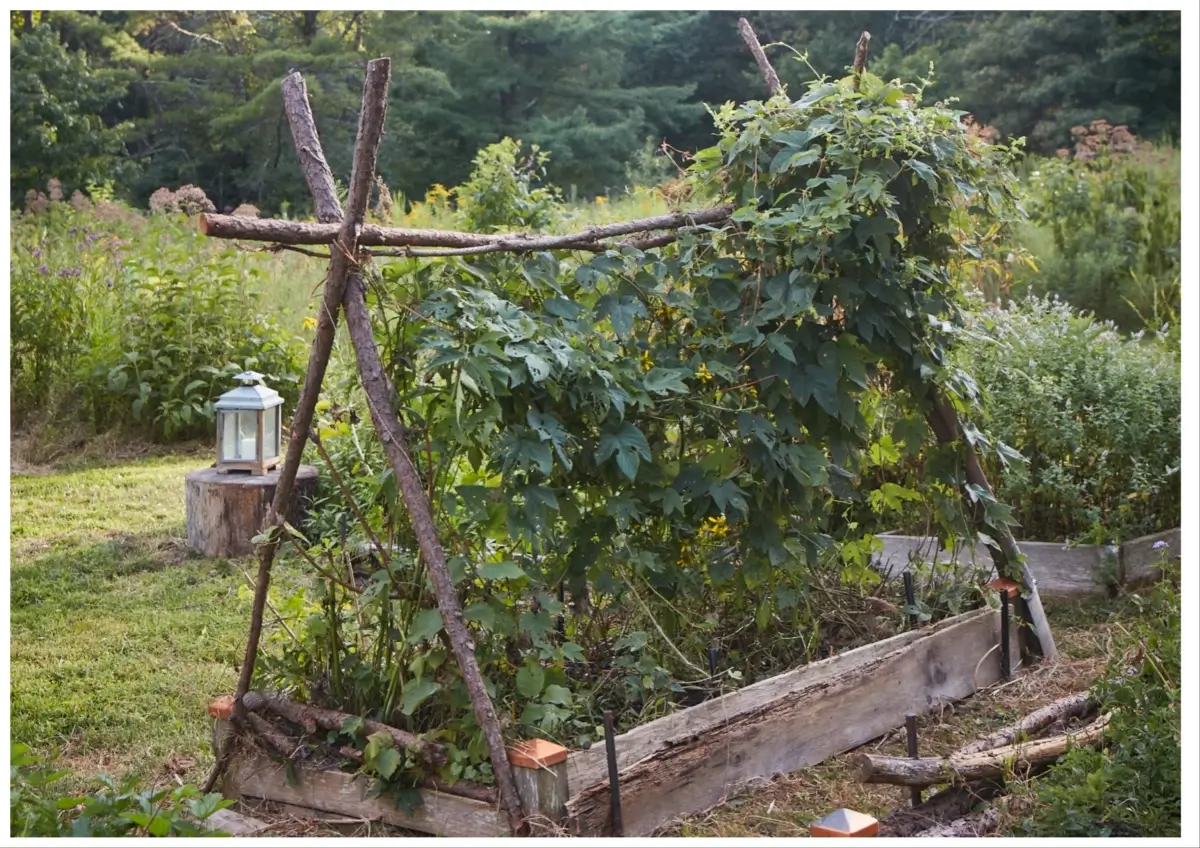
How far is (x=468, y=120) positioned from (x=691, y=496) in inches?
599

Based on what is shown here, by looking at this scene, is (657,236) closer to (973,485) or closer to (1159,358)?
(973,485)

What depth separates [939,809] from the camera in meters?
2.71

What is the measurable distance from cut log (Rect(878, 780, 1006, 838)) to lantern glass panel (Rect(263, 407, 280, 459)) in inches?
147

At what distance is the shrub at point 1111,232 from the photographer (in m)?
9.13

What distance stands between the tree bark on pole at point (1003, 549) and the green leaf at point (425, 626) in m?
1.78

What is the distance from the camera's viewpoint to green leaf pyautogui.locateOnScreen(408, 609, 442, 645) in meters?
2.56

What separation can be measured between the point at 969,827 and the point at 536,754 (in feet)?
3.12

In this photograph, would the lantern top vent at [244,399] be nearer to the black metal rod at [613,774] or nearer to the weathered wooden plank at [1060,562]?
the weathered wooden plank at [1060,562]

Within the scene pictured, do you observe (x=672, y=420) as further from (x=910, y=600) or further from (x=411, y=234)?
(x=910, y=600)

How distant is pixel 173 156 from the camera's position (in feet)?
56.2

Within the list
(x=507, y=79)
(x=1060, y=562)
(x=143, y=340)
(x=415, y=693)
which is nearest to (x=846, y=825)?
(x=415, y=693)

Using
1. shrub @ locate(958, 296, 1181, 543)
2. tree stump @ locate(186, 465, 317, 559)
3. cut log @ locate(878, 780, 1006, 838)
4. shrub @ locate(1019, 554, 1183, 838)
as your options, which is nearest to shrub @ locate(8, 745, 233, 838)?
cut log @ locate(878, 780, 1006, 838)

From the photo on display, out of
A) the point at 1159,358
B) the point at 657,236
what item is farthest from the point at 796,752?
the point at 1159,358

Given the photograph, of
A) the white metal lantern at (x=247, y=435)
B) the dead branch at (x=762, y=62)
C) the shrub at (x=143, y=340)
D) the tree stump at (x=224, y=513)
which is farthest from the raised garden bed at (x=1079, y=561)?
the shrub at (x=143, y=340)
